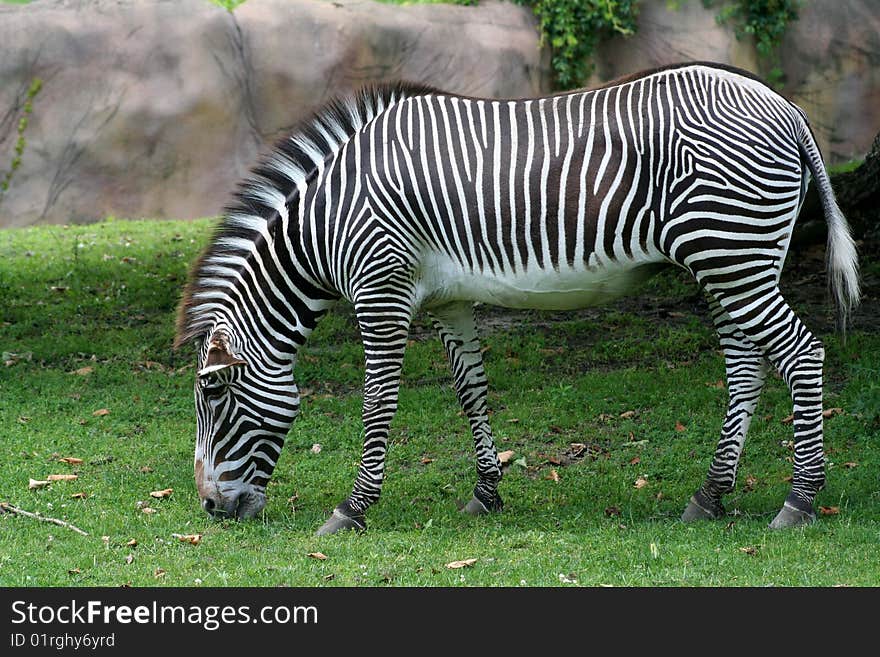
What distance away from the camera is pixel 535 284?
6566 mm

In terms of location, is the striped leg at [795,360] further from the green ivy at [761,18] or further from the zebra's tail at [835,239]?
the green ivy at [761,18]

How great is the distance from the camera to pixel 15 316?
1184 cm

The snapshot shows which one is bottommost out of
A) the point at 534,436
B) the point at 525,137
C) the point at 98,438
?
the point at 98,438

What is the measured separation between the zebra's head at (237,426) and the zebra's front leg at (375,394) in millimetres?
564

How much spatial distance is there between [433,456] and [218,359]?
2.48 m

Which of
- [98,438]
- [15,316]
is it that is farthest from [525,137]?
[15,316]

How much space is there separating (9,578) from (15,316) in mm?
6851

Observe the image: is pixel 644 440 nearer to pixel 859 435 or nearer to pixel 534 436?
pixel 534 436

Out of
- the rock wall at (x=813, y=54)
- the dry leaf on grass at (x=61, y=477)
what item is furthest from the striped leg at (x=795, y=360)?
the rock wall at (x=813, y=54)

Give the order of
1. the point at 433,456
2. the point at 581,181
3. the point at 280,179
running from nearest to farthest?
the point at 581,181
the point at 280,179
the point at 433,456

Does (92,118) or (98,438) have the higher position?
(98,438)

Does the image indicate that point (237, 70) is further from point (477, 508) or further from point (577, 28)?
point (477, 508)

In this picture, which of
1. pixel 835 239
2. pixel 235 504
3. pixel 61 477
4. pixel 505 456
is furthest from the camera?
pixel 505 456

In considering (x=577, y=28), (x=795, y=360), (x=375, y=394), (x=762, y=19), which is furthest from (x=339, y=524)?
(x=762, y=19)
